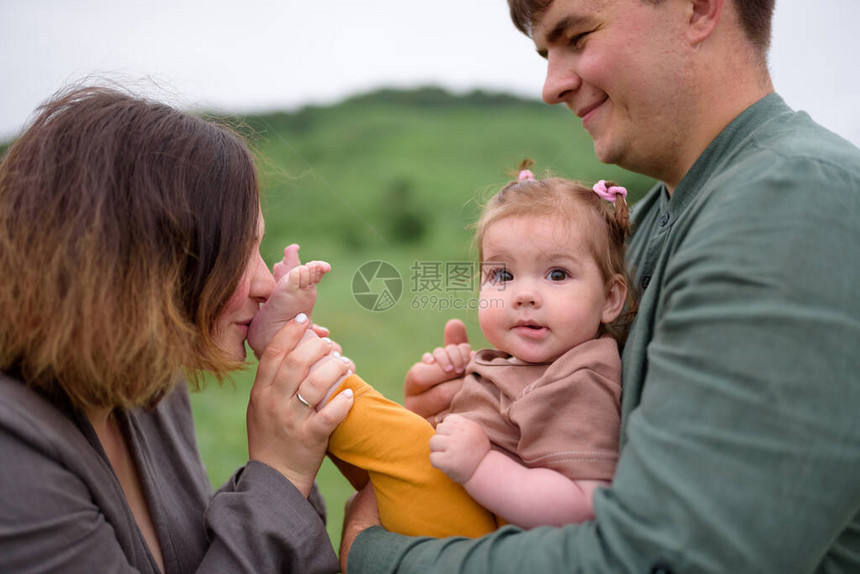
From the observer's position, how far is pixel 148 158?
57.6 inches

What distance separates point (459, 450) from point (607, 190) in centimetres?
86

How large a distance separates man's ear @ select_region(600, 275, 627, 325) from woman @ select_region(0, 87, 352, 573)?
28.1 inches

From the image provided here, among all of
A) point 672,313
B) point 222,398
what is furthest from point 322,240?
point 672,313

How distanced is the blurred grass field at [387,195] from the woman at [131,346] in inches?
8.3

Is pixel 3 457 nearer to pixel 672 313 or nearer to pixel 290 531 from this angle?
pixel 290 531

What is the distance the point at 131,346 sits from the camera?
1.37 meters

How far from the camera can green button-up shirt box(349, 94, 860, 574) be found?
3.44ft

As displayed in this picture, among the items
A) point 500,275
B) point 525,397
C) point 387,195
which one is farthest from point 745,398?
point 387,195

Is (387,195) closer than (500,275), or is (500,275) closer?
(500,275)

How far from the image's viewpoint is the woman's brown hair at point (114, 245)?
52.1 inches

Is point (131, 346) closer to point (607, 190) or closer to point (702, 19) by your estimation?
point (607, 190)

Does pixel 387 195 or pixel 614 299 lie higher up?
pixel 614 299

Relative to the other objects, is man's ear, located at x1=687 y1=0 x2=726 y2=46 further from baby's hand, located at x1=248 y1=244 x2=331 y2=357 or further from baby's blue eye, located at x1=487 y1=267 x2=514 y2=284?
baby's hand, located at x1=248 y1=244 x2=331 y2=357

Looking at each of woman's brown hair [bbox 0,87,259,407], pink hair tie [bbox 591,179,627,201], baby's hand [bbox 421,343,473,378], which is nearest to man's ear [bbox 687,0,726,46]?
pink hair tie [bbox 591,179,627,201]
